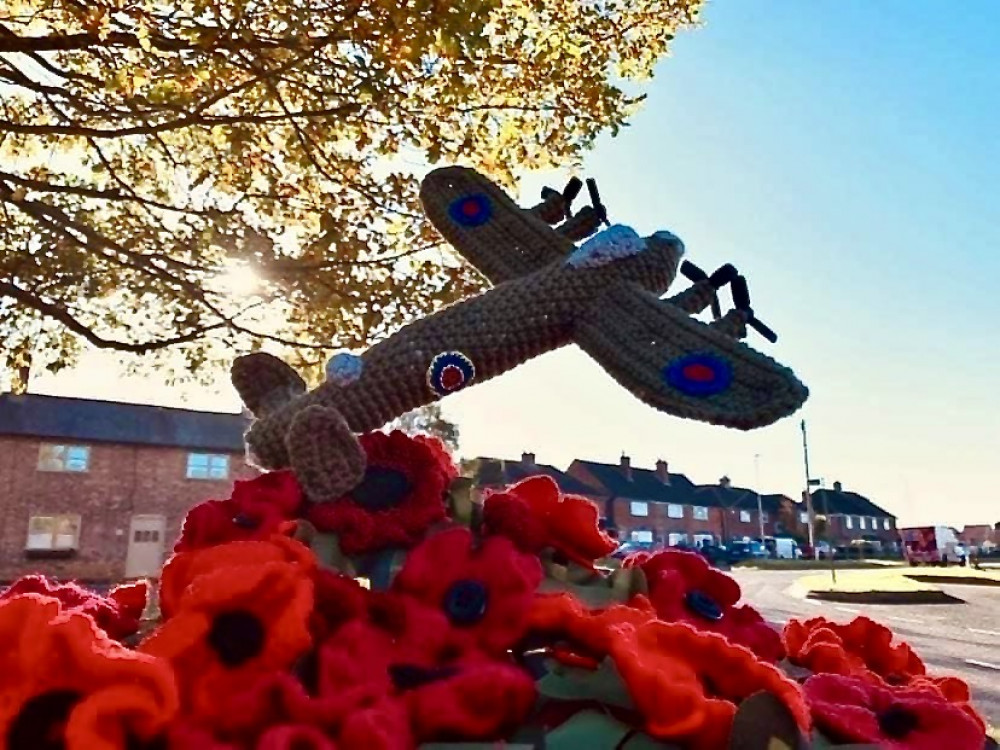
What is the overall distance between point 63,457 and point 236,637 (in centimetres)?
2389

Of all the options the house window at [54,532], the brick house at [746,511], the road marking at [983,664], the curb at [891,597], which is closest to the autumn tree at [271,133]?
the road marking at [983,664]

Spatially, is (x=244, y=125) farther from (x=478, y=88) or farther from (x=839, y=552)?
(x=839, y=552)

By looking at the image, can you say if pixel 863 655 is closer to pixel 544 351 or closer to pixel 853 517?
pixel 544 351

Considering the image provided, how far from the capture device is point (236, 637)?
0.93m

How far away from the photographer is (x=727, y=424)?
Answer: 1286 mm

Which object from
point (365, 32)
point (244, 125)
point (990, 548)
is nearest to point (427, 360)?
point (365, 32)

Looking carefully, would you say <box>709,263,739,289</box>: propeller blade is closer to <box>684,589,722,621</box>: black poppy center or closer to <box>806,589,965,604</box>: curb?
<box>684,589,722,621</box>: black poppy center

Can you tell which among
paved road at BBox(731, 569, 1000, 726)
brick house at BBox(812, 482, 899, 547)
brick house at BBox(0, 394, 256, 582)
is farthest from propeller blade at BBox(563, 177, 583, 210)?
brick house at BBox(812, 482, 899, 547)

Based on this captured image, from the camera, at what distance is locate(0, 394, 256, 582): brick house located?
68.8 ft

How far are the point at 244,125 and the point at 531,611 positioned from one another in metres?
4.08

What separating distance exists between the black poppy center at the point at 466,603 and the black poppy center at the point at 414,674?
11 cm

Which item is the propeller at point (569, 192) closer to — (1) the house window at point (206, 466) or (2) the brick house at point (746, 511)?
(1) the house window at point (206, 466)

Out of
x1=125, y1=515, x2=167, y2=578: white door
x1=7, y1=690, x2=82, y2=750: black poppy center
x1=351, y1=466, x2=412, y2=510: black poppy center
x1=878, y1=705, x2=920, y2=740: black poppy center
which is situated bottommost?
x1=125, y1=515, x2=167, y2=578: white door

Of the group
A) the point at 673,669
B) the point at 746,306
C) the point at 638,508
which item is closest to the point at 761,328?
the point at 746,306
